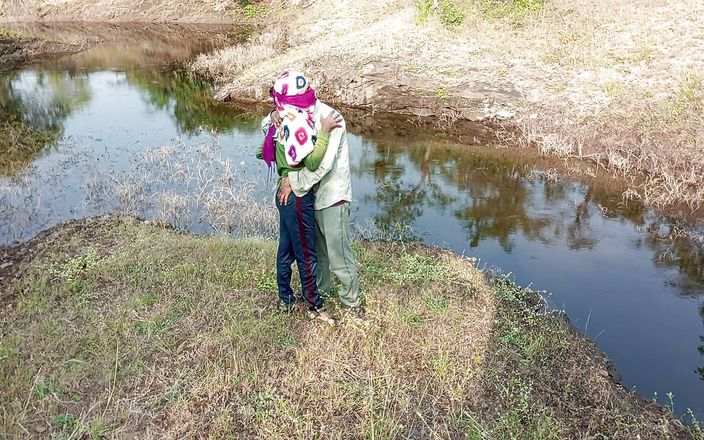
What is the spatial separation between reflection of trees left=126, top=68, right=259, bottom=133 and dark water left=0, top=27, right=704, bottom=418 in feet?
0.32

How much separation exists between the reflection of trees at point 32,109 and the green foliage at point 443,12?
9.85 meters

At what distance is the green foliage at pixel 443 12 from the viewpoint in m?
14.4

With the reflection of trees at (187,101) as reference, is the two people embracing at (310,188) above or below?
above

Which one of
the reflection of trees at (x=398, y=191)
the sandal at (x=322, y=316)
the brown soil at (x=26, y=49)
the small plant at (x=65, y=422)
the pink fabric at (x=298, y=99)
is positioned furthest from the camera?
the brown soil at (x=26, y=49)

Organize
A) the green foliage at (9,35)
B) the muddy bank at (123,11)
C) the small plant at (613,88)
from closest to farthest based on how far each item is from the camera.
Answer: the small plant at (613,88) → the green foliage at (9,35) → the muddy bank at (123,11)

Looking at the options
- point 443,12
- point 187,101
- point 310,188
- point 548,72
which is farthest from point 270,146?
point 443,12

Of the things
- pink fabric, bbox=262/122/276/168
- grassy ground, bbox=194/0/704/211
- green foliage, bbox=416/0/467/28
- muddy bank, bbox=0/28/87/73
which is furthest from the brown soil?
pink fabric, bbox=262/122/276/168

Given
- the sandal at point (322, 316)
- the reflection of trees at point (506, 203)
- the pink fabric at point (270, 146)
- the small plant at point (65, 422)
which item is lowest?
the reflection of trees at point (506, 203)

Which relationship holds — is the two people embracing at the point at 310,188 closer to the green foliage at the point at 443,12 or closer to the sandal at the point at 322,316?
the sandal at the point at 322,316

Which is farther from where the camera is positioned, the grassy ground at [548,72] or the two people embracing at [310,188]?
the grassy ground at [548,72]

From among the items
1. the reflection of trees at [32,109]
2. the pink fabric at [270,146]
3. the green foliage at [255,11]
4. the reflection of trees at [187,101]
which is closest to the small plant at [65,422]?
the pink fabric at [270,146]

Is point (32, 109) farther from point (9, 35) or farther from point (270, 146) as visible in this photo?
point (9, 35)

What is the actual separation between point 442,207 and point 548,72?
572 centimetres

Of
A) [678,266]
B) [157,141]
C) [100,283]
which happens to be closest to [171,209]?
[100,283]
